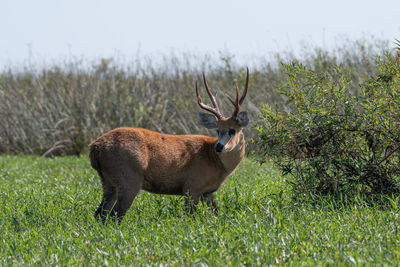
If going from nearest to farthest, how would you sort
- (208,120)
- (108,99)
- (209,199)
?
1. (209,199)
2. (208,120)
3. (108,99)

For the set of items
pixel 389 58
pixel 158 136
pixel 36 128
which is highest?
pixel 389 58

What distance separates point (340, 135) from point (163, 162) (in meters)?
1.88

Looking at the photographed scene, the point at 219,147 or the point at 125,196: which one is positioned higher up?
the point at 219,147

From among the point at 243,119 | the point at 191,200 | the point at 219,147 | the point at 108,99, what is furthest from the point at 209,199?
the point at 108,99

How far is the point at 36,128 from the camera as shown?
46.0 feet

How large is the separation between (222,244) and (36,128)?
10660 millimetres

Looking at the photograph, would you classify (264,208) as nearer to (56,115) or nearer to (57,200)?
(57,200)

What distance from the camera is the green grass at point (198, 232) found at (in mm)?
4012

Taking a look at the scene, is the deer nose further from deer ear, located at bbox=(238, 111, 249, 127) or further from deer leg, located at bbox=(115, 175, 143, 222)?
deer leg, located at bbox=(115, 175, 143, 222)

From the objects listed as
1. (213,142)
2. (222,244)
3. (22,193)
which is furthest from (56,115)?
(222,244)

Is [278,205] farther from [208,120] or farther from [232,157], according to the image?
[208,120]

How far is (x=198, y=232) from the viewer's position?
185 inches

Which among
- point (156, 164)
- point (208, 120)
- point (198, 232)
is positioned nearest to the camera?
point (198, 232)

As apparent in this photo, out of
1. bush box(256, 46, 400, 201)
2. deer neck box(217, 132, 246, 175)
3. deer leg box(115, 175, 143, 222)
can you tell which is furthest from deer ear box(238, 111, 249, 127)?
deer leg box(115, 175, 143, 222)
